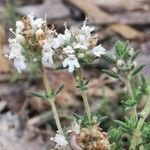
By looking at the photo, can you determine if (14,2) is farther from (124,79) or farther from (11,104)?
(124,79)

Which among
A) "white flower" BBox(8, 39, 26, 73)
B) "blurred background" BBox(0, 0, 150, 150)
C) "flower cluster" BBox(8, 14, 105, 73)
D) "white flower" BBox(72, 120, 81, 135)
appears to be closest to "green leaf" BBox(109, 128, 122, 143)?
"white flower" BBox(72, 120, 81, 135)

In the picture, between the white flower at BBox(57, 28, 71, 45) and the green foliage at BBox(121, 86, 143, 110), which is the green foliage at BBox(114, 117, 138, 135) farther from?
the white flower at BBox(57, 28, 71, 45)

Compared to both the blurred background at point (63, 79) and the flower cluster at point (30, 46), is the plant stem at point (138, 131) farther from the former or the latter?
the blurred background at point (63, 79)

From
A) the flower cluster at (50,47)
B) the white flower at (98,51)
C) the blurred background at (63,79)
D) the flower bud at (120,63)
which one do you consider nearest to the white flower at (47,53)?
the flower cluster at (50,47)

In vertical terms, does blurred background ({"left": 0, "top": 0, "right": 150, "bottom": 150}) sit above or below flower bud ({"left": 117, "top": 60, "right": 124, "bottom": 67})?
above

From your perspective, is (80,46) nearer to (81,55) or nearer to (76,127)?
(81,55)

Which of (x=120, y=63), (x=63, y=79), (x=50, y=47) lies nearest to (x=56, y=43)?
(x=50, y=47)

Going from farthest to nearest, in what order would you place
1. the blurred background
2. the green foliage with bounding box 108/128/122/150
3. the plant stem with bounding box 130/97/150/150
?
the blurred background → the green foliage with bounding box 108/128/122/150 → the plant stem with bounding box 130/97/150/150
